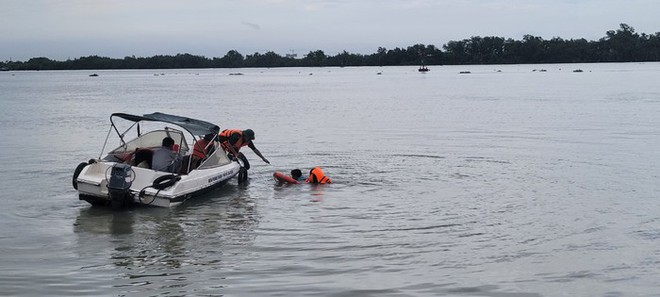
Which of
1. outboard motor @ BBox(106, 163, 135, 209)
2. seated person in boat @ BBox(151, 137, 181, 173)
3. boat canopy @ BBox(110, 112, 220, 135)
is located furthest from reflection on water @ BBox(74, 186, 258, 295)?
boat canopy @ BBox(110, 112, 220, 135)

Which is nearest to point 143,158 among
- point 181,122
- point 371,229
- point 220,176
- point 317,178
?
point 181,122

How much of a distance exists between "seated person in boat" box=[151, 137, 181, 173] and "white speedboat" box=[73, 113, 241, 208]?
0.13 m

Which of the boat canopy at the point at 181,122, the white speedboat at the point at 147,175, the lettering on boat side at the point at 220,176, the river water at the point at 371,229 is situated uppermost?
the boat canopy at the point at 181,122

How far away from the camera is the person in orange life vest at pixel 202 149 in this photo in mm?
19125

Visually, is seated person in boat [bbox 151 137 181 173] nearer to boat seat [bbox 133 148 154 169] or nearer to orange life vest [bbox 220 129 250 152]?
boat seat [bbox 133 148 154 169]

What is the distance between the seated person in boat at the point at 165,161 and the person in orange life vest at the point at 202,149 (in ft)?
3.36

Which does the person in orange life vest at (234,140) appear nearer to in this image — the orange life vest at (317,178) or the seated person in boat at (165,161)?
the orange life vest at (317,178)

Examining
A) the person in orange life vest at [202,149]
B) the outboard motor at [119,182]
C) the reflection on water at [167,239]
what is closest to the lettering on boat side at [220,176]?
the reflection on water at [167,239]

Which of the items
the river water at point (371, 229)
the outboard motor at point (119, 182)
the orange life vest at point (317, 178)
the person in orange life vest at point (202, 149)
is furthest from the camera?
the orange life vest at point (317, 178)

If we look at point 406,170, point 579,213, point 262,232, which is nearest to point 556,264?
point 579,213

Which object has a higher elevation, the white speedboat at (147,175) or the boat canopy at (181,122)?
the boat canopy at (181,122)

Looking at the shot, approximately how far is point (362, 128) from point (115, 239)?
26028 millimetres

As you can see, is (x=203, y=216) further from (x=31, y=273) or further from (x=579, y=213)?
(x=579, y=213)

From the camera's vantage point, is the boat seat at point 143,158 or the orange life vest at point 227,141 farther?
the orange life vest at point 227,141
